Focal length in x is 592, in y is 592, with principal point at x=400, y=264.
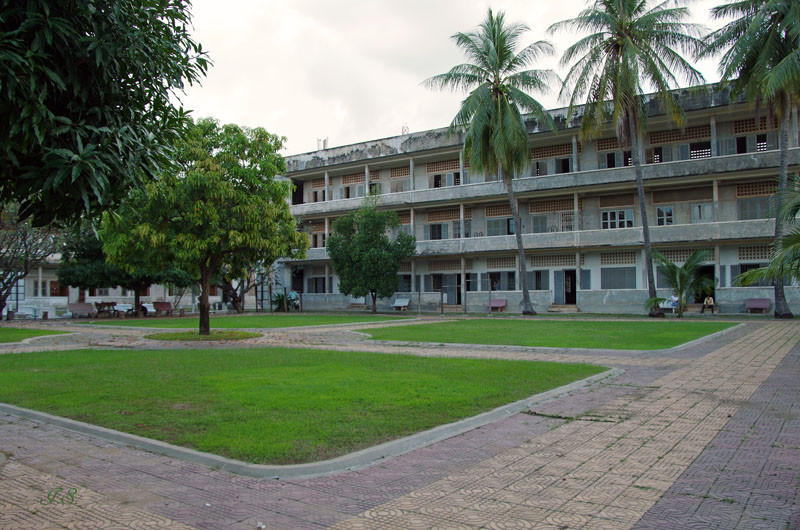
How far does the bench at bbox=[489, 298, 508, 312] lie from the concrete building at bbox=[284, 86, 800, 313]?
394 millimetres

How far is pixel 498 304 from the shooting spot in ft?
125

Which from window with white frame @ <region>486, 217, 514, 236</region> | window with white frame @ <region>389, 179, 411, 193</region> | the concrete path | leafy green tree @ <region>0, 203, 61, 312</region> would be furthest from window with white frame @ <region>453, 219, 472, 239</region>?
the concrete path

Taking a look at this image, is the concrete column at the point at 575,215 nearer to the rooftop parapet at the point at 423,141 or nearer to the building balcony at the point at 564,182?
the building balcony at the point at 564,182

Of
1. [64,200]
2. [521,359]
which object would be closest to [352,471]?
→ [64,200]

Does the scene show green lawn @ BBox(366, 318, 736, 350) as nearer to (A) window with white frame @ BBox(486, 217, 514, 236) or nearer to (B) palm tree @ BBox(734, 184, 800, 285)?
(B) palm tree @ BBox(734, 184, 800, 285)

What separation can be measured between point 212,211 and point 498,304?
78.3 feet

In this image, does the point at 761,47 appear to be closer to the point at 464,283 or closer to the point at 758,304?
the point at 758,304

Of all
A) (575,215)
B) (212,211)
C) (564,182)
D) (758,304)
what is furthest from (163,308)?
(758,304)

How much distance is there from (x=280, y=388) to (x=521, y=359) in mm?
6083

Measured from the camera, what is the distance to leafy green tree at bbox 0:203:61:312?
94.4 feet

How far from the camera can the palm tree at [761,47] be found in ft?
82.4

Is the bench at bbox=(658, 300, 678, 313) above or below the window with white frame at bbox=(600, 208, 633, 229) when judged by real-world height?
below

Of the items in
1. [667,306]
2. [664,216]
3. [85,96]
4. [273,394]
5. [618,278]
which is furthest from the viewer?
[618,278]

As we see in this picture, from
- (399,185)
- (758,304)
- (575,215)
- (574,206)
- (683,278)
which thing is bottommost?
(758,304)
